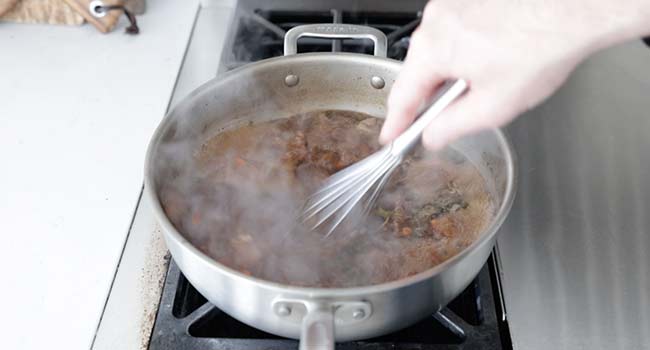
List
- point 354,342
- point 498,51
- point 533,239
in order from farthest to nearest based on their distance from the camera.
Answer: point 533,239
point 354,342
point 498,51

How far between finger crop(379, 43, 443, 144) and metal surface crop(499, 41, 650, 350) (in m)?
0.26

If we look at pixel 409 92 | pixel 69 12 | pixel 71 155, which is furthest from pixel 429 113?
pixel 69 12

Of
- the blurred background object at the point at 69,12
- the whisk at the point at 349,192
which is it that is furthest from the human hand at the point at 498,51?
the blurred background object at the point at 69,12

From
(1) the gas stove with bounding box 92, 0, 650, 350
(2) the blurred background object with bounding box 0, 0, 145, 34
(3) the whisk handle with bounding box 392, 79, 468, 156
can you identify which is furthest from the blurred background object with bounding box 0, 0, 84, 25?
(3) the whisk handle with bounding box 392, 79, 468, 156

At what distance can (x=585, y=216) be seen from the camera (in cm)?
86

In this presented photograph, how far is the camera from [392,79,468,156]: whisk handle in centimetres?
58

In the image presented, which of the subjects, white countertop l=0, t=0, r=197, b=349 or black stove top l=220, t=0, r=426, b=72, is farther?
black stove top l=220, t=0, r=426, b=72

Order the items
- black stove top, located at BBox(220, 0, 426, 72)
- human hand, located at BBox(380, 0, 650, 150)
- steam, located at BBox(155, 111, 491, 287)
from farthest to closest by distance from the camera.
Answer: black stove top, located at BBox(220, 0, 426, 72)
steam, located at BBox(155, 111, 491, 287)
human hand, located at BBox(380, 0, 650, 150)

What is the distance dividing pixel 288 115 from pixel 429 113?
1.16 ft

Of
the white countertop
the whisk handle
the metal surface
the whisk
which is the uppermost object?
the whisk handle

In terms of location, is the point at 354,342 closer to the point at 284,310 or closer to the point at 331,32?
the point at 284,310

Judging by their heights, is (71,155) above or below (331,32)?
below

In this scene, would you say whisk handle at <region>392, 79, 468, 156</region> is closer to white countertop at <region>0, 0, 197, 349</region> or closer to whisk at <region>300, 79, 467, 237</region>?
whisk at <region>300, 79, 467, 237</region>

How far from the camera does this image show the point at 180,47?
109 cm
